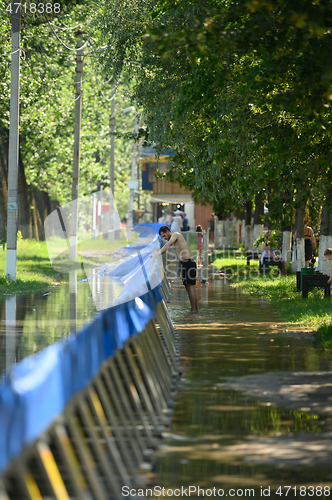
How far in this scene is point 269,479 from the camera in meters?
5.36

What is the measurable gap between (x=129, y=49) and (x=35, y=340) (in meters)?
10.3

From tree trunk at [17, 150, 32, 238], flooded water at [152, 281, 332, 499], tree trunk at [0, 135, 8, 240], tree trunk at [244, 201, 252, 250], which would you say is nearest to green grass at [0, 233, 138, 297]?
tree trunk at [0, 135, 8, 240]

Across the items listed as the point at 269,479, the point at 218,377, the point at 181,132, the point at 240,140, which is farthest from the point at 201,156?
the point at 269,479

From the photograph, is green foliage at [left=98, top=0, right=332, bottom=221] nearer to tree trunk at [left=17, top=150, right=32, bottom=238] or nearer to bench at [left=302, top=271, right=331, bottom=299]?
bench at [left=302, top=271, right=331, bottom=299]

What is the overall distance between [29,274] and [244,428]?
15.9 m

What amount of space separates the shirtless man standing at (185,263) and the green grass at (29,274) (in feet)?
13.5

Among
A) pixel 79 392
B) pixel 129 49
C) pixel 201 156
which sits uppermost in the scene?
pixel 129 49

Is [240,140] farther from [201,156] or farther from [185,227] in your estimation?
[185,227]

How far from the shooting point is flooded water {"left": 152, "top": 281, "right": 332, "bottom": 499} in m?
5.33

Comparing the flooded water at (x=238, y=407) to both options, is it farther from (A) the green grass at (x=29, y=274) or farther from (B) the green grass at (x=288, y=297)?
(A) the green grass at (x=29, y=274)

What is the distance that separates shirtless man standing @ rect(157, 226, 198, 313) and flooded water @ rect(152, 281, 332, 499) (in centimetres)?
326

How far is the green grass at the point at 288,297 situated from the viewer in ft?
43.0

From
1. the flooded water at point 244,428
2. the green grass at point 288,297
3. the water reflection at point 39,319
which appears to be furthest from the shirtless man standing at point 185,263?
the flooded water at point 244,428

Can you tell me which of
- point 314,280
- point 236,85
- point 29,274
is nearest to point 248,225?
point 29,274
